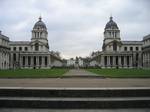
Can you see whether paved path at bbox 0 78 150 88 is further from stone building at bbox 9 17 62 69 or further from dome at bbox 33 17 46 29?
dome at bbox 33 17 46 29

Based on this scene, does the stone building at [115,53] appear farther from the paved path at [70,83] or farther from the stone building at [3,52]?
the paved path at [70,83]

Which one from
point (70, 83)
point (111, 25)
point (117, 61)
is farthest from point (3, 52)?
point (70, 83)

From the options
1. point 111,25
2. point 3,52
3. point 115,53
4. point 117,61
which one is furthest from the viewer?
point 111,25

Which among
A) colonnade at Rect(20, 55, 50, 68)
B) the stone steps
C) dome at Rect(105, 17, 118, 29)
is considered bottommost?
the stone steps

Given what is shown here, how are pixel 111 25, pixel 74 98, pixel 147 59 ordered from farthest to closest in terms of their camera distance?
pixel 111 25 < pixel 147 59 < pixel 74 98

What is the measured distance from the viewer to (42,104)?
10289 mm

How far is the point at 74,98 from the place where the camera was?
35.8ft

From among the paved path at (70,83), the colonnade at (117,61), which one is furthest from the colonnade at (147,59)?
the paved path at (70,83)

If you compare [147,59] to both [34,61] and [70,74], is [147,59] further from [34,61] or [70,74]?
[70,74]

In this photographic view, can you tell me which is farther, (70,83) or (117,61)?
(117,61)

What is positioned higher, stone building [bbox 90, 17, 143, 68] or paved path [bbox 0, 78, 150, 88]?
stone building [bbox 90, 17, 143, 68]

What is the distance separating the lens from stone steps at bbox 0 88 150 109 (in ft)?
33.7

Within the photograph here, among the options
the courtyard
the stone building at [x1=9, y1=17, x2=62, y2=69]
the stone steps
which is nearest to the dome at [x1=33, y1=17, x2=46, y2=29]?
the stone building at [x1=9, y1=17, x2=62, y2=69]

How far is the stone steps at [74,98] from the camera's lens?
10.3m
